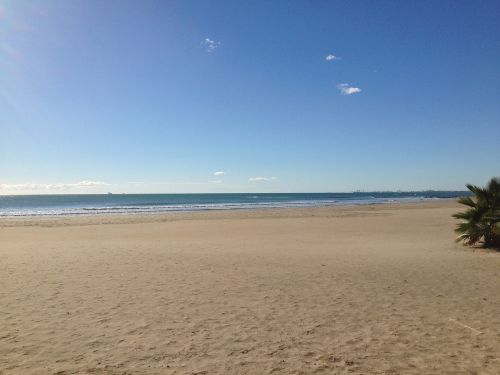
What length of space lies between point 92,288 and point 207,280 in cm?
279

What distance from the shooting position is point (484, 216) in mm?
13797

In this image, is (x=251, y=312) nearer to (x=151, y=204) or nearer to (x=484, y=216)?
(x=484, y=216)

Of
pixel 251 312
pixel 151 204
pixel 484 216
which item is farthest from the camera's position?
pixel 151 204

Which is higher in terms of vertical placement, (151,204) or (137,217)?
(151,204)

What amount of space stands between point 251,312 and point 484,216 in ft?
37.0

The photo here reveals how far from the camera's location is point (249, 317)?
6.65 meters

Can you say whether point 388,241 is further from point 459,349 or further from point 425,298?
point 459,349

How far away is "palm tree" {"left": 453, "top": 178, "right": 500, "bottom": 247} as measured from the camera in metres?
13.7

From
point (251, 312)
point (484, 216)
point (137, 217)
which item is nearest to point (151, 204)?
point (137, 217)

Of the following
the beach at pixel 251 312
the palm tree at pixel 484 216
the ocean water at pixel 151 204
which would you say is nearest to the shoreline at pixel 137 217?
the ocean water at pixel 151 204

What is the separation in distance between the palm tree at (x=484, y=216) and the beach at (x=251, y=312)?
0.77m

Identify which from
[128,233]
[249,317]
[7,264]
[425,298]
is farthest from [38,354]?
[128,233]

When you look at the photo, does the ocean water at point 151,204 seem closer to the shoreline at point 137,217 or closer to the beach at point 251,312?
the shoreline at point 137,217

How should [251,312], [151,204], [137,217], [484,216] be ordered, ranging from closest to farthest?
[251,312], [484,216], [137,217], [151,204]
